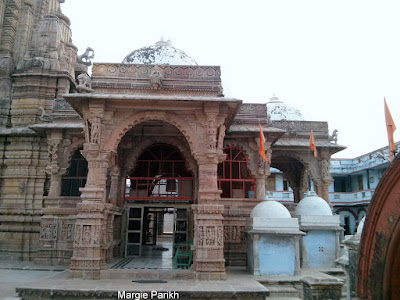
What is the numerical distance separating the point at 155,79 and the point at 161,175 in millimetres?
4370

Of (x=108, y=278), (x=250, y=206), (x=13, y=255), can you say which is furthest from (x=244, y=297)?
(x=13, y=255)

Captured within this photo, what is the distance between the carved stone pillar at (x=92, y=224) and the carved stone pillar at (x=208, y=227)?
266cm

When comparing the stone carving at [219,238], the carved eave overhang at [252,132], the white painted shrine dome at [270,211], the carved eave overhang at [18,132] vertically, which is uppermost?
the carved eave overhang at [18,132]

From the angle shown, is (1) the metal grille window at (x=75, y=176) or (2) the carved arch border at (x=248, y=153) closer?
(2) the carved arch border at (x=248, y=153)

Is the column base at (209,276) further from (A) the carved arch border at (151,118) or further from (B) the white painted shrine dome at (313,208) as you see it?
(B) the white painted shrine dome at (313,208)

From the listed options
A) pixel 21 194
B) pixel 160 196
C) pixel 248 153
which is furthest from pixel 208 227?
pixel 21 194

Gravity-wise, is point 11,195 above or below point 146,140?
below

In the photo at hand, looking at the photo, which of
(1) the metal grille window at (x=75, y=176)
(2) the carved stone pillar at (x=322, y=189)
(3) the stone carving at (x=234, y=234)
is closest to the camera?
(3) the stone carving at (x=234, y=234)

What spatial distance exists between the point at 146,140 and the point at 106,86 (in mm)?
2824

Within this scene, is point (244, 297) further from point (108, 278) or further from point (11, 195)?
point (11, 195)

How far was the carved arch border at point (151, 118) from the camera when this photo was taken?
996 cm

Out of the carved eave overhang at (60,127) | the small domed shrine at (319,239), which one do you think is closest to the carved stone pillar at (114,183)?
the carved eave overhang at (60,127)

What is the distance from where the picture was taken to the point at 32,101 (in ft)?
51.6

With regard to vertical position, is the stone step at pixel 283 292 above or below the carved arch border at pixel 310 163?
below
